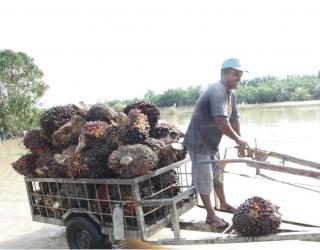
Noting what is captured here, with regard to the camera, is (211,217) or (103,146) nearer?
(211,217)

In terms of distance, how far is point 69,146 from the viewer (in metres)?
5.10

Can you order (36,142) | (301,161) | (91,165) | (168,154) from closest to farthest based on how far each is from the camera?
(301,161) < (91,165) < (168,154) < (36,142)

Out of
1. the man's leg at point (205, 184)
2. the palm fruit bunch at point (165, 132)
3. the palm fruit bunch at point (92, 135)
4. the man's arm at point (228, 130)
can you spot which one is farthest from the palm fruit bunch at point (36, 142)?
the man's arm at point (228, 130)

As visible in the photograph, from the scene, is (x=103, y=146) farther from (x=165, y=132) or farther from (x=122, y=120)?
(x=165, y=132)

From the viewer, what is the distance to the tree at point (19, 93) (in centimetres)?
3156

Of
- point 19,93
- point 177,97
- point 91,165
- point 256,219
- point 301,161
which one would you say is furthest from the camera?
point 177,97

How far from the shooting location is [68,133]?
518 centimetres

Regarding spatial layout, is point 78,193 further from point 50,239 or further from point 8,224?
point 8,224

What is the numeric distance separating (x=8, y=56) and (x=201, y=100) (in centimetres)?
2929

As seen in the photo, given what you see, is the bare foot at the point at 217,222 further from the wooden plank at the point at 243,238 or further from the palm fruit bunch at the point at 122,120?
the palm fruit bunch at the point at 122,120

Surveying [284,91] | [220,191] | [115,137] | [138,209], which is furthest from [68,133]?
[284,91]

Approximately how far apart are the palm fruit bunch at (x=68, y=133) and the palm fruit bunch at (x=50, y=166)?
0.14 m

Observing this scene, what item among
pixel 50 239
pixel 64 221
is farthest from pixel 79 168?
pixel 50 239

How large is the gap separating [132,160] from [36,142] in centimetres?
176
